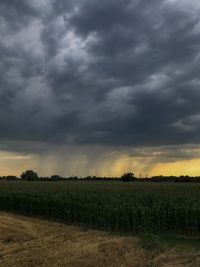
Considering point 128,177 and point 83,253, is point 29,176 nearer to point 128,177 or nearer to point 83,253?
point 128,177

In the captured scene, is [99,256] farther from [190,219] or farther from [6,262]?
[190,219]

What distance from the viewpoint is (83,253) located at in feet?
58.0

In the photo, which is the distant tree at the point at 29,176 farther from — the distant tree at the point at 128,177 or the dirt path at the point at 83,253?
the dirt path at the point at 83,253

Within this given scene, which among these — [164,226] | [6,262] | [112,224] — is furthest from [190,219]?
[6,262]

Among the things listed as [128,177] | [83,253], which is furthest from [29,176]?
[83,253]

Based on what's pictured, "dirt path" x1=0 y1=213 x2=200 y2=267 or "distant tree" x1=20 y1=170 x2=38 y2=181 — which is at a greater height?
"distant tree" x1=20 y1=170 x2=38 y2=181

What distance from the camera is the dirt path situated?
16097 millimetres

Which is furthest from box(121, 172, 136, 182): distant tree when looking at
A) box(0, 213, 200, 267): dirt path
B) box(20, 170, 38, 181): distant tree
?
box(0, 213, 200, 267): dirt path

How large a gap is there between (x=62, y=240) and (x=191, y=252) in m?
5.94

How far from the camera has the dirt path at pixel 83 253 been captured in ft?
52.8

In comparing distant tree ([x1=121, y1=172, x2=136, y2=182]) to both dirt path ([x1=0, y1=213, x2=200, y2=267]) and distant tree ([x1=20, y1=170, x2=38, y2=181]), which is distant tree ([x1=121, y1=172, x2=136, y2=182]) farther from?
dirt path ([x1=0, y1=213, x2=200, y2=267])

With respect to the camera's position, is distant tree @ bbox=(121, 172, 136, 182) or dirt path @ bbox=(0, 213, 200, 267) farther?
distant tree @ bbox=(121, 172, 136, 182)

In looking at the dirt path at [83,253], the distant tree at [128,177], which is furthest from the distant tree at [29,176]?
the dirt path at [83,253]

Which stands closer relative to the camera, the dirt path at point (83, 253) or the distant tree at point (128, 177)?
the dirt path at point (83, 253)
